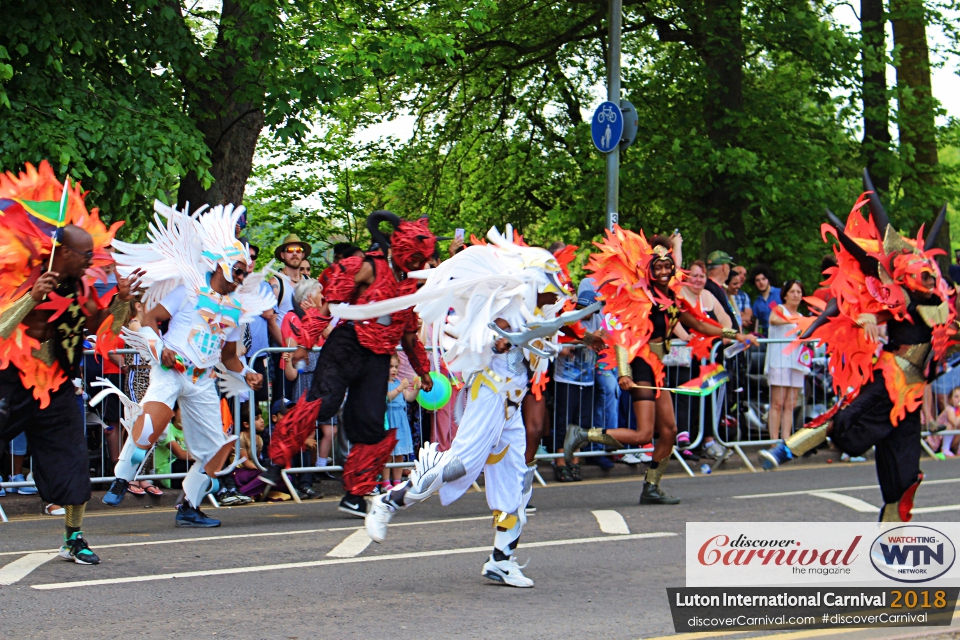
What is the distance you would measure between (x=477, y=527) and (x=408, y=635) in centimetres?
319

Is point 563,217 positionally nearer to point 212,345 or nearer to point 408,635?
point 212,345

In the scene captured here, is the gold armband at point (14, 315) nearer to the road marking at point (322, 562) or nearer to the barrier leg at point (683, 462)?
the road marking at point (322, 562)

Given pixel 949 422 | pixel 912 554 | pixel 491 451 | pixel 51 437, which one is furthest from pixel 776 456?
pixel 949 422

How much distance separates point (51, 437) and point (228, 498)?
3149 mm

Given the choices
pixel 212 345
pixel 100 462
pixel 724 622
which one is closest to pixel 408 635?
pixel 724 622

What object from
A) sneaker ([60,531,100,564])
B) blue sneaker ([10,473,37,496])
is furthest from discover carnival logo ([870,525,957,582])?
blue sneaker ([10,473,37,496])

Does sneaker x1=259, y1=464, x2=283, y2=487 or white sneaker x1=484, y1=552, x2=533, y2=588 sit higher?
sneaker x1=259, y1=464, x2=283, y2=487

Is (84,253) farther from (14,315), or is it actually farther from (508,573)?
(508,573)

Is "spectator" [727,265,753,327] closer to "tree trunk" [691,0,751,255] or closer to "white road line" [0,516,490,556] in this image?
"tree trunk" [691,0,751,255]

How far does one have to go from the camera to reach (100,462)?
10336 millimetres

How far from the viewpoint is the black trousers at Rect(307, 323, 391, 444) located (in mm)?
9055

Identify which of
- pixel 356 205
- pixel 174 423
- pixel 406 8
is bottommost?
pixel 174 423

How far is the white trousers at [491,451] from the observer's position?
6730mm

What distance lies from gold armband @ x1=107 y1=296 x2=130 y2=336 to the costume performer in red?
1.58m
